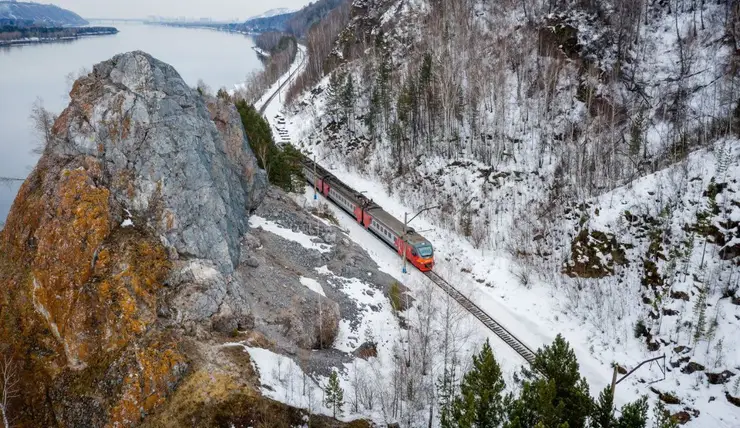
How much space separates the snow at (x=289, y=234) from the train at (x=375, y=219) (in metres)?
5.48

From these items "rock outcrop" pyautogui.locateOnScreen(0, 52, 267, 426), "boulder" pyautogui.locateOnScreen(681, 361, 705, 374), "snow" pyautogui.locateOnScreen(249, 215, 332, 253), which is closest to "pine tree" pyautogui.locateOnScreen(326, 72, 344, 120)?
"snow" pyautogui.locateOnScreen(249, 215, 332, 253)

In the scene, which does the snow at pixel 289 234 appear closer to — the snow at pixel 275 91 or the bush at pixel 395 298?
the bush at pixel 395 298

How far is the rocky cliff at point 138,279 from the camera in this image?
1959 cm

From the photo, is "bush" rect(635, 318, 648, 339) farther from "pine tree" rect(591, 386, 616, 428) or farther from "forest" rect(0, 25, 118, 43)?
"forest" rect(0, 25, 118, 43)

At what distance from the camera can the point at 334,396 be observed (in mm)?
20188

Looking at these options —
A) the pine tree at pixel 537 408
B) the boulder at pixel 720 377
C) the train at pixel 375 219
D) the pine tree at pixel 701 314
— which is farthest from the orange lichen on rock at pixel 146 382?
the pine tree at pixel 701 314

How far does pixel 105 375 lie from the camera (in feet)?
64.3

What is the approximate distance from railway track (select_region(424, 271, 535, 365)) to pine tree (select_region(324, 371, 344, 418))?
35.9 ft

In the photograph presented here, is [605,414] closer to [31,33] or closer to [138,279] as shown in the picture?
[138,279]

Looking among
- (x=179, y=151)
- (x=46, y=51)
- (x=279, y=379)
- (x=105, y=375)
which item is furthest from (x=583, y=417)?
(x=46, y=51)

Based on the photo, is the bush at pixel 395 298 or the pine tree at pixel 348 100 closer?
the bush at pixel 395 298

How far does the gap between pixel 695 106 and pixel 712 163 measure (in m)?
14.4

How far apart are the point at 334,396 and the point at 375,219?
21.2m

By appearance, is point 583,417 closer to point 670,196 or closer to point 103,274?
point 670,196
